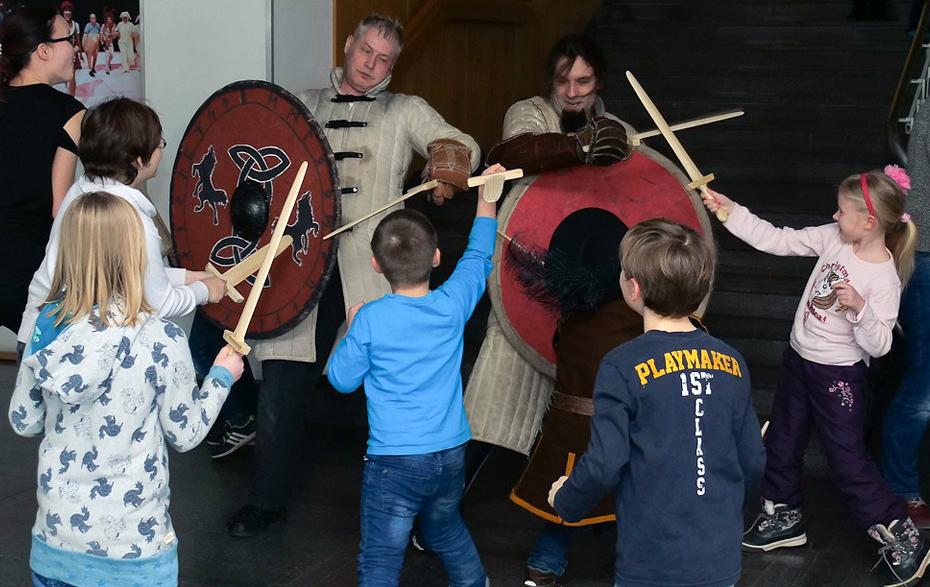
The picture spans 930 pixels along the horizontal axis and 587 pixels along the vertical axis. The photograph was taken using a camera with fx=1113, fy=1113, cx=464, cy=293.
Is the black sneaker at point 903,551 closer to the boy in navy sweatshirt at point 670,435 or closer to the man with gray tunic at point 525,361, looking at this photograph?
the man with gray tunic at point 525,361

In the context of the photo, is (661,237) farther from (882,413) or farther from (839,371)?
(882,413)

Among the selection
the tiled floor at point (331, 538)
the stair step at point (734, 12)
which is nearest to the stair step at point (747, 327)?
the tiled floor at point (331, 538)

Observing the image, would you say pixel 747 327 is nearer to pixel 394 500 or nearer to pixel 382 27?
pixel 382 27

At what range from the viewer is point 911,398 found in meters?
3.15

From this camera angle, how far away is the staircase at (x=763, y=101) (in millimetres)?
4441

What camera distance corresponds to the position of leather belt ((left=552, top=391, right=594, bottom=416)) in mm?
2709

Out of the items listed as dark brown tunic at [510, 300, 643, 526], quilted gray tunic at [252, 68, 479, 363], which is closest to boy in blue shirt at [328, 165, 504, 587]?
dark brown tunic at [510, 300, 643, 526]

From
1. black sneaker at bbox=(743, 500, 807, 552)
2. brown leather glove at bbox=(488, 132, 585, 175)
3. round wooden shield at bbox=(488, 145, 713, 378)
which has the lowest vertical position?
black sneaker at bbox=(743, 500, 807, 552)

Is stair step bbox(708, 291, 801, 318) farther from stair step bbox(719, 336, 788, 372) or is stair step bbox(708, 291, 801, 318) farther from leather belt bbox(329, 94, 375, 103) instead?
leather belt bbox(329, 94, 375, 103)

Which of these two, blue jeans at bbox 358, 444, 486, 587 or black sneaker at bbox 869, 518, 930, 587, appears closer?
blue jeans at bbox 358, 444, 486, 587

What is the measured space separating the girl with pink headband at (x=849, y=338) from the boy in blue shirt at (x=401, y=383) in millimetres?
952

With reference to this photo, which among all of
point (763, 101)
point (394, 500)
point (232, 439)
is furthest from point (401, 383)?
point (763, 101)

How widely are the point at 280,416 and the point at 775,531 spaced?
143 centimetres

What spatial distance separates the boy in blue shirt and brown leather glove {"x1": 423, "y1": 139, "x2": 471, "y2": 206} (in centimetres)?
48
